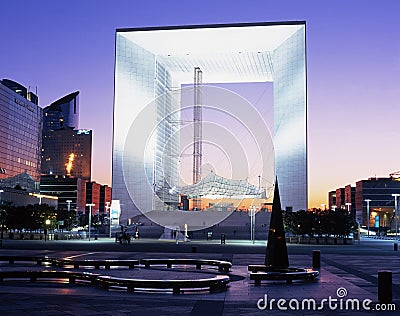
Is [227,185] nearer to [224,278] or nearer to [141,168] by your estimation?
[141,168]

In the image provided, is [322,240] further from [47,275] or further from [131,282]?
[131,282]

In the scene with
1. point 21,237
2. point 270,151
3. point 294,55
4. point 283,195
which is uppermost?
point 294,55

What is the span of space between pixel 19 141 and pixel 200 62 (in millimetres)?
76162

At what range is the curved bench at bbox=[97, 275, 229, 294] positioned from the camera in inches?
649

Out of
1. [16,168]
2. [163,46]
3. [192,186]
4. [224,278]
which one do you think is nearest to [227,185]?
[192,186]

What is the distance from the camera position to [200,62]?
348ft

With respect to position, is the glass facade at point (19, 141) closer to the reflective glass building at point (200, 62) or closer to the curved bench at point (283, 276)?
the reflective glass building at point (200, 62)

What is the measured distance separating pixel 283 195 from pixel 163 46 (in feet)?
107

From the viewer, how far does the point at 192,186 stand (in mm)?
123875

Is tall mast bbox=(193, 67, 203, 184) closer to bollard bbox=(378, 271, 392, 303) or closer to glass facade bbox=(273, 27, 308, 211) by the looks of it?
glass facade bbox=(273, 27, 308, 211)

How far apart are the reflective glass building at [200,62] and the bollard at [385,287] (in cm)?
7597

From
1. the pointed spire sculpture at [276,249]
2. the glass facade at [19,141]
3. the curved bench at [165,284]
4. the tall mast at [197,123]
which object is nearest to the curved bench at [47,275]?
the curved bench at [165,284]

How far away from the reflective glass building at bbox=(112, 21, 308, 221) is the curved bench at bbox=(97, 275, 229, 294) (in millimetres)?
74778

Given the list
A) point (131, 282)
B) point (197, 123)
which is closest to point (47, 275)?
point (131, 282)
